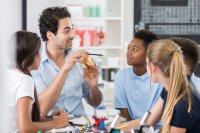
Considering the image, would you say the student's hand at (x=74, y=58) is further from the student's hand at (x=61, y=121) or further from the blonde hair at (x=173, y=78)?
the blonde hair at (x=173, y=78)

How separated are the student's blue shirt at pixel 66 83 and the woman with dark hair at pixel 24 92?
429mm

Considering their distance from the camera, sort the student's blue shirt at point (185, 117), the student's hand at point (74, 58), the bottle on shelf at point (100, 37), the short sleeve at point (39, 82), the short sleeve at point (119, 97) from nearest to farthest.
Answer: the student's blue shirt at point (185, 117), the student's hand at point (74, 58), the short sleeve at point (39, 82), the short sleeve at point (119, 97), the bottle on shelf at point (100, 37)

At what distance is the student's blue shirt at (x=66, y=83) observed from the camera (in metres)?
2.29

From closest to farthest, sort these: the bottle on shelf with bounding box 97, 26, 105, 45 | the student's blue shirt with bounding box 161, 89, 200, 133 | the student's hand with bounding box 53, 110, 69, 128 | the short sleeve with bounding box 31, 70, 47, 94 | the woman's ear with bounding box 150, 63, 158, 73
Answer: the student's blue shirt with bounding box 161, 89, 200, 133
the woman's ear with bounding box 150, 63, 158, 73
the student's hand with bounding box 53, 110, 69, 128
the short sleeve with bounding box 31, 70, 47, 94
the bottle on shelf with bounding box 97, 26, 105, 45

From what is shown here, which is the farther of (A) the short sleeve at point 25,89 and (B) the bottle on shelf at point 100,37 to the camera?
(B) the bottle on shelf at point 100,37

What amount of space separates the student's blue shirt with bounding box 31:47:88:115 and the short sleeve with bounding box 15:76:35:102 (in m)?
0.57

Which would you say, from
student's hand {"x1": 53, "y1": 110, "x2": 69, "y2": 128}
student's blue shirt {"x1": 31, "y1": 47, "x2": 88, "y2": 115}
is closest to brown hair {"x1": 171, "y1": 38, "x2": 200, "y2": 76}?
student's hand {"x1": 53, "y1": 110, "x2": 69, "y2": 128}

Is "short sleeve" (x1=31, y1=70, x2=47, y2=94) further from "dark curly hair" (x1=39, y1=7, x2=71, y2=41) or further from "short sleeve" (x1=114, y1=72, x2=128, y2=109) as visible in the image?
"short sleeve" (x1=114, y1=72, x2=128, y2=109)

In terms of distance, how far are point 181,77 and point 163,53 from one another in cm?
12

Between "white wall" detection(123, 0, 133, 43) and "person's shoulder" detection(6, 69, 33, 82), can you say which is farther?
"white wall" detection(123, 0, 133, 43)

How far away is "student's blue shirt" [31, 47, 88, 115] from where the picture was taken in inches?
90.0

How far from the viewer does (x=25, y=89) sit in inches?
65.0

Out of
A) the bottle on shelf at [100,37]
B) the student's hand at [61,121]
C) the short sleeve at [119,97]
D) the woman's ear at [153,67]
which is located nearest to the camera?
the woman's ear at [153,67]

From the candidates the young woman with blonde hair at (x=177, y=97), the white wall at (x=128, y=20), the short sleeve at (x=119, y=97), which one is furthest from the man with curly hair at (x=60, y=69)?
the white wall at (x=128, y=20)
